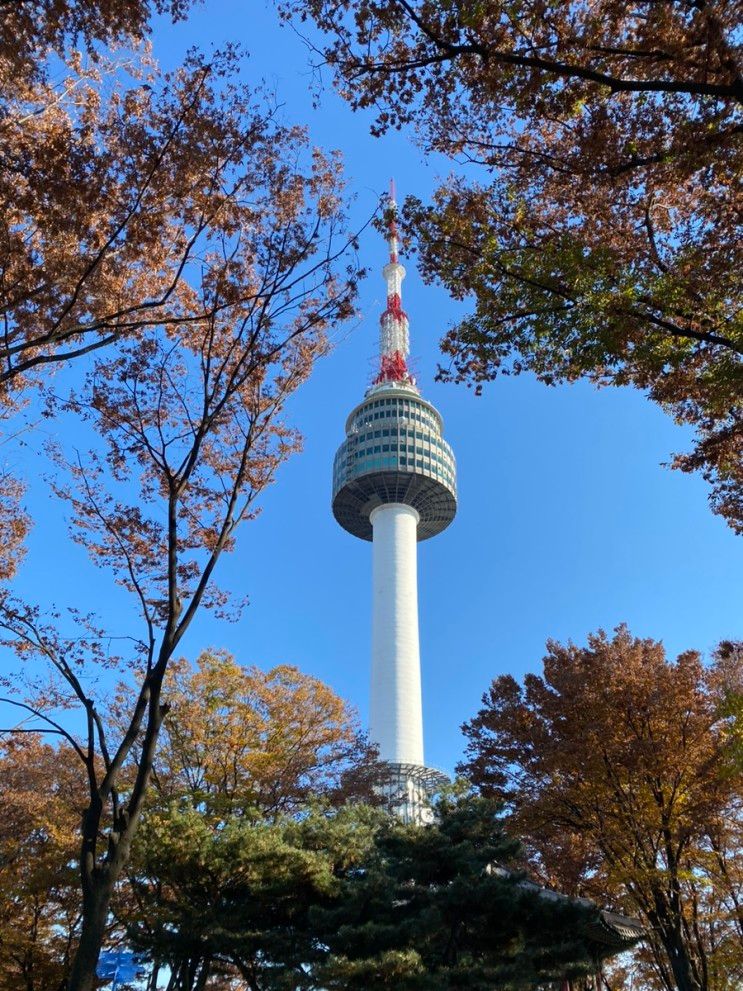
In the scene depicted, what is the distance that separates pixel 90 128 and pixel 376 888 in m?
12.1

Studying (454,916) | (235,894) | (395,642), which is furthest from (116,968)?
(395,642)

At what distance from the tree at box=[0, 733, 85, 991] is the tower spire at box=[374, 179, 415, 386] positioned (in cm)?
4758

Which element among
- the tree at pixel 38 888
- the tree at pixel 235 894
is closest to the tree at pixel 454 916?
the tree at pixel 235 894

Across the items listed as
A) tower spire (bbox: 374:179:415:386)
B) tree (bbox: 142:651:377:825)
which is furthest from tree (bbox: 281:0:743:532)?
tower spire (bbox: 374:179:415:386)

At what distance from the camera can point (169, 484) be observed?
27.7 feet

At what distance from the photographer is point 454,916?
12953 millimetres

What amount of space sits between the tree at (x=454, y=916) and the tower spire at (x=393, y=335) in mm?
51098

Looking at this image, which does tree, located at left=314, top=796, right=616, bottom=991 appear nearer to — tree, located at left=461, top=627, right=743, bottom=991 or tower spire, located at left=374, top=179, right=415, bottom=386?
tree, located at left=461, top=627, right=743, bottom=991

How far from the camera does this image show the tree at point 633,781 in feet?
45.8

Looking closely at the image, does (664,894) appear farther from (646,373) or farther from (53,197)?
(53,197)

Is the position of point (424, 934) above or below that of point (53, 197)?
below

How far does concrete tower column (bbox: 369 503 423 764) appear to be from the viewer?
4800 centimetres

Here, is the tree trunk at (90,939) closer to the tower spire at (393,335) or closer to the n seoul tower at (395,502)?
the n seoul tower at (395,502)

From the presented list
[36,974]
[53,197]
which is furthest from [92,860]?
[36,974]
